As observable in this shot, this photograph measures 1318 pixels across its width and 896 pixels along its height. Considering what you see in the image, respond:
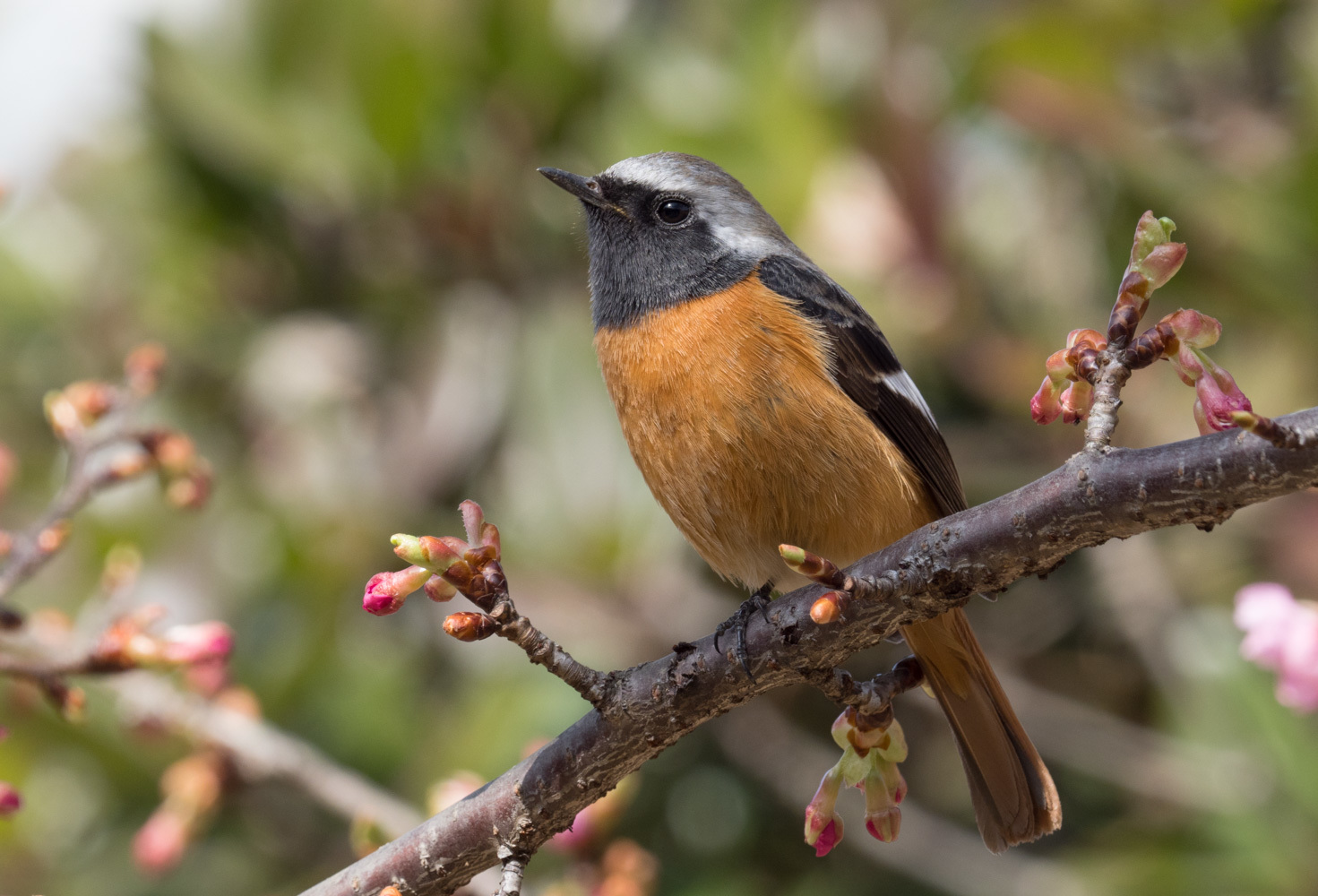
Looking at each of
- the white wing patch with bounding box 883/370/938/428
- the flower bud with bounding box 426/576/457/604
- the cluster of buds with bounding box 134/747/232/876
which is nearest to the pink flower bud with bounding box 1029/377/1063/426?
the flower bud with bounding box 426/576/457/604

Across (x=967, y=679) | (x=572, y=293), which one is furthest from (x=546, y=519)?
(x=967, y=679)

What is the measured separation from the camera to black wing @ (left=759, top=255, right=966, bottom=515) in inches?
122

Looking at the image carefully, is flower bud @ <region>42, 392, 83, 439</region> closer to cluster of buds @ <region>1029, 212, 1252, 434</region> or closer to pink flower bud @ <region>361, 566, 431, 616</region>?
pink flower bud @ <region>361, 566, 431, 616</region>

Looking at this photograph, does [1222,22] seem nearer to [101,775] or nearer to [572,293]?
[572,293]

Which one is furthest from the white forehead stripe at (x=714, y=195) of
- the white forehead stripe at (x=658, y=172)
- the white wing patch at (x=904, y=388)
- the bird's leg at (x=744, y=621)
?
the bird's leg at (x=744, y=621)

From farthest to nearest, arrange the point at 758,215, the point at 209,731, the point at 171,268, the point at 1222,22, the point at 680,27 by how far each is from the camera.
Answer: the point at 680,27 → the point at 171,268 → the point at 1222,22 → the point at 758,215 → the point at 209,731

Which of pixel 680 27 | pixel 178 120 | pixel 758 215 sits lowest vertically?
pixel 758 215

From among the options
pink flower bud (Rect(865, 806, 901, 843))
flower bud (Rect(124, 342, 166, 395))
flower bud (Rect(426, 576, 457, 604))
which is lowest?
pink flower bud (Rect(865, 806, 901, 843))

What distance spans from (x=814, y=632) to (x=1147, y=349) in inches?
26.0

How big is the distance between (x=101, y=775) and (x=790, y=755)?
2.26 metres

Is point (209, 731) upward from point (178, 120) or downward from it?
downward

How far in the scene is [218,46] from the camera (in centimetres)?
485

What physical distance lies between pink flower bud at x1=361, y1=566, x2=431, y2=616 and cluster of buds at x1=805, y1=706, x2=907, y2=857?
0.79 meters

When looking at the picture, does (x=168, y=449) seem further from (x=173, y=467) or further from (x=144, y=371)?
(x=144, y=371)
